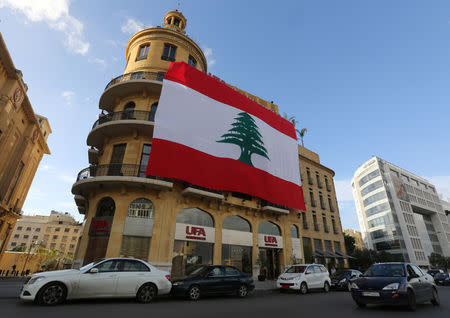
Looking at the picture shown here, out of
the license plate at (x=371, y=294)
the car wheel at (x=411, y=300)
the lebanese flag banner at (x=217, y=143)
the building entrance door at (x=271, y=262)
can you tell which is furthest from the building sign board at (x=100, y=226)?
the car wheel at (x=411, y=300)

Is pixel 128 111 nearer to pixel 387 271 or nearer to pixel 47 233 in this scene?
pixel 387 271

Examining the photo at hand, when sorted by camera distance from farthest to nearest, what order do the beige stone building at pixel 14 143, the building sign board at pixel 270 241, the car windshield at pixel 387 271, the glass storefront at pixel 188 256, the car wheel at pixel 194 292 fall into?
the beige stone building at pixel 14 143 < the building sign board at pixel 270 241 < the glass storefront at pixel 188 256 < the car wheel at pixel 194 292 < the car windshield at pixel 387 271

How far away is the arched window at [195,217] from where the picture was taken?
1753 centimetres

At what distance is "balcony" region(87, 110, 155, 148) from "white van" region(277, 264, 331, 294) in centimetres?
1321

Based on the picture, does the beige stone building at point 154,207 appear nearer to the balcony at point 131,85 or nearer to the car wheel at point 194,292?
the balcony at point 131,85

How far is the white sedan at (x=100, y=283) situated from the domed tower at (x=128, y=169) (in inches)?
290

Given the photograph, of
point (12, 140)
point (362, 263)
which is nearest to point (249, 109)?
point (12, 140)

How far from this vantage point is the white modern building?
6925 cm

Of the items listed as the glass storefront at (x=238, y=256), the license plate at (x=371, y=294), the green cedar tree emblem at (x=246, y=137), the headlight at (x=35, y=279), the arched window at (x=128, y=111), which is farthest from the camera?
the green cedar tree emblem at (x=246, y=137)

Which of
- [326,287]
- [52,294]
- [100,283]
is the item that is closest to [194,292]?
[100,283]

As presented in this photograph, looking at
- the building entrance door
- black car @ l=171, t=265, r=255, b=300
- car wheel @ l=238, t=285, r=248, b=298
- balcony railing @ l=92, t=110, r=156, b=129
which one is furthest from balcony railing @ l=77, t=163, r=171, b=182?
the building entrance door

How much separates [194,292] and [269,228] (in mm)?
14745

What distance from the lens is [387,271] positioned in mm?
8109

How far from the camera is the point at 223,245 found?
18891mm
